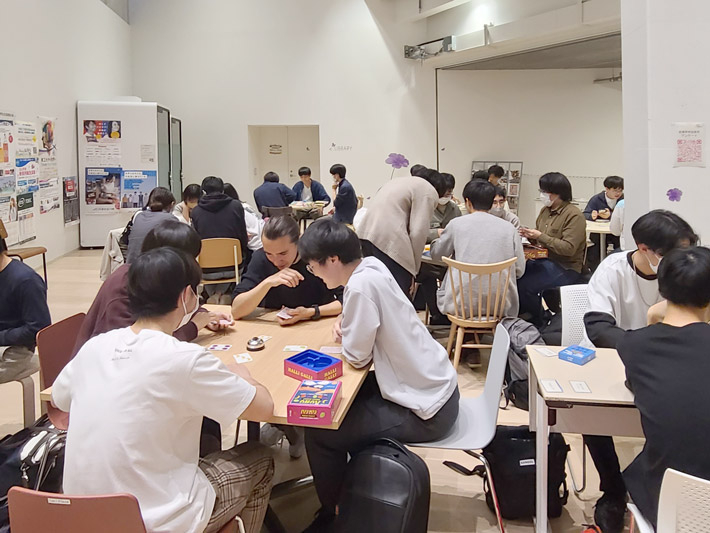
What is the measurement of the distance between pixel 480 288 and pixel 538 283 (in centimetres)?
68

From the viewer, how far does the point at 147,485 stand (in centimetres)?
136

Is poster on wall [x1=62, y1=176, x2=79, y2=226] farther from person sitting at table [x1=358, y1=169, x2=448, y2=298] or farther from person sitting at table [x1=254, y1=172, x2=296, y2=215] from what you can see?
person sitting at table [x1=358, y1=169, x2=448, y2=298]

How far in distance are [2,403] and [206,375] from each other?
2.73 m

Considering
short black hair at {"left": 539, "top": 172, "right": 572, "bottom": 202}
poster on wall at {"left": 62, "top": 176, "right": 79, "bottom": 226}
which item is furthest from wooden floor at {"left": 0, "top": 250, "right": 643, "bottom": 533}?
poster on wall at {"left": 62, "top": 176, "right": 79, "bottom": 226}

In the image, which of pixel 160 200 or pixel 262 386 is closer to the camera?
pixel 262 386

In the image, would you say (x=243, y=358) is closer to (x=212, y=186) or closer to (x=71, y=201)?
(x=212, y=186)

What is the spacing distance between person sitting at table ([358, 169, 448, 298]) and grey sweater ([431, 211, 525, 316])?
1.21 ft

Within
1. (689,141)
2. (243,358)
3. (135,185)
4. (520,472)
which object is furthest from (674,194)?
(135,185)

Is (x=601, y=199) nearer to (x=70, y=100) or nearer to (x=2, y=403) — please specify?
(x=2, y=403)

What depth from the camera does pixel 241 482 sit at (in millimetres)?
1685

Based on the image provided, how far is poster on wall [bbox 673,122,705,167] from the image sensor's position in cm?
343

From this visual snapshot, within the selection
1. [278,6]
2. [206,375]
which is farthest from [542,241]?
[278,6]

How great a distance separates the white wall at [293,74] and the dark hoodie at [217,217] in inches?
241

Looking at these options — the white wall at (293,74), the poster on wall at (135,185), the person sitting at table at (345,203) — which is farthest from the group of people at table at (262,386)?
the white wall at (293,74)
